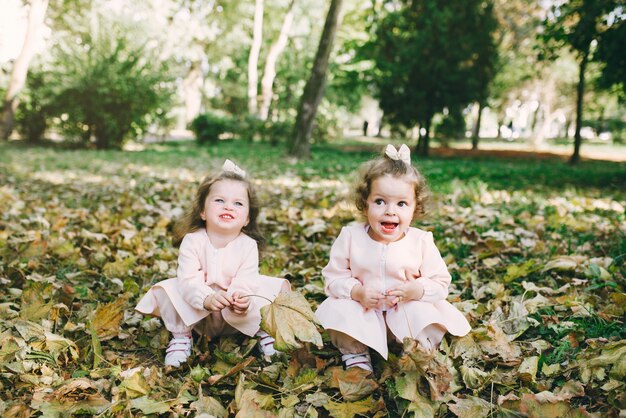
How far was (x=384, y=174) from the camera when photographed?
200 centimetres

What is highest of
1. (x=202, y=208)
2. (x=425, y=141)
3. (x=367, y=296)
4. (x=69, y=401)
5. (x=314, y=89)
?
(x=314, y=89)

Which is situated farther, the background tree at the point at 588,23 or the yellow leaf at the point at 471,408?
the background tree at the point at 588,23

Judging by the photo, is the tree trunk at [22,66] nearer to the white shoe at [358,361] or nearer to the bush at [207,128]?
the bush at [207,128]

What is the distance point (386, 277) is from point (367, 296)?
0.21 m

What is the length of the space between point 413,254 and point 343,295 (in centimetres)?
35

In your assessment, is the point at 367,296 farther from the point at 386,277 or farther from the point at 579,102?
the point at 579,102

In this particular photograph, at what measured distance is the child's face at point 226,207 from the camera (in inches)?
84.4

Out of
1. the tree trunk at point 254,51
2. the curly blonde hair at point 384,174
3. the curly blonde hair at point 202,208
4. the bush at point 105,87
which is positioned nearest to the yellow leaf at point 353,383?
the curly blonde hair at point 384,174

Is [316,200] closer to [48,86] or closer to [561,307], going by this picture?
[561,307]

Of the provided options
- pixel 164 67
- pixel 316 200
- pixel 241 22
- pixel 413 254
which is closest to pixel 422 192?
pixel 413 254

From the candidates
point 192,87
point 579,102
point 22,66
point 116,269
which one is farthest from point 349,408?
point 192,87

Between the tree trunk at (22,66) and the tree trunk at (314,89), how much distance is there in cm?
814

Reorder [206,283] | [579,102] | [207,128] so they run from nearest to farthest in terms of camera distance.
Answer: [206,283] → [579,102] → [207,128]

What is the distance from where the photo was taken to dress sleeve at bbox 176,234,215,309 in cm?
199
